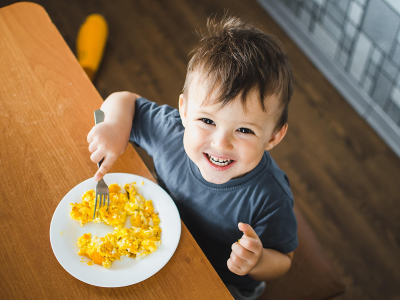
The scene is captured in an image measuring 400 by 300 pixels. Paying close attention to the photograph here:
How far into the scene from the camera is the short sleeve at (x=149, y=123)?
103 centimetres

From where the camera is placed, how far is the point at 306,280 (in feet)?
3.57

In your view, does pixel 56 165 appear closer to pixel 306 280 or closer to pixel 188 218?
pixel 188 218

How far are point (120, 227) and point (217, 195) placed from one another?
0.27m

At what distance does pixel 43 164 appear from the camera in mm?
856

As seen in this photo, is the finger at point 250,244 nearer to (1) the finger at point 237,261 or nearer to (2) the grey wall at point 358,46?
(1) the finger at point 237,261

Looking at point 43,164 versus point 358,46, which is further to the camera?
point 358,46

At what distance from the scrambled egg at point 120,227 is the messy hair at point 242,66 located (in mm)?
277

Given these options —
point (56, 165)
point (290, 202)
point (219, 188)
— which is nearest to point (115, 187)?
point (56, 165)

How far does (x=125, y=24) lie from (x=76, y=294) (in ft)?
6.18

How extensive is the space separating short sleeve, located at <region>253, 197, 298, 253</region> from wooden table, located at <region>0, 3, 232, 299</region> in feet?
0.66

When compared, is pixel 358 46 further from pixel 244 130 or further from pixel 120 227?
pixel 120 227

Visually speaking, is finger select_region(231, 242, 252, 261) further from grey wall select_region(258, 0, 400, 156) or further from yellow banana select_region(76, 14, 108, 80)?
yellow banana select_region(76, 14, 108, 80)

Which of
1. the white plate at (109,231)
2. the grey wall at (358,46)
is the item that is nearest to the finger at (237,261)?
the white plate at (109,231)

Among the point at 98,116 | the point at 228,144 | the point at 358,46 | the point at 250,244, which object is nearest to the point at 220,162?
the point at 228,144
